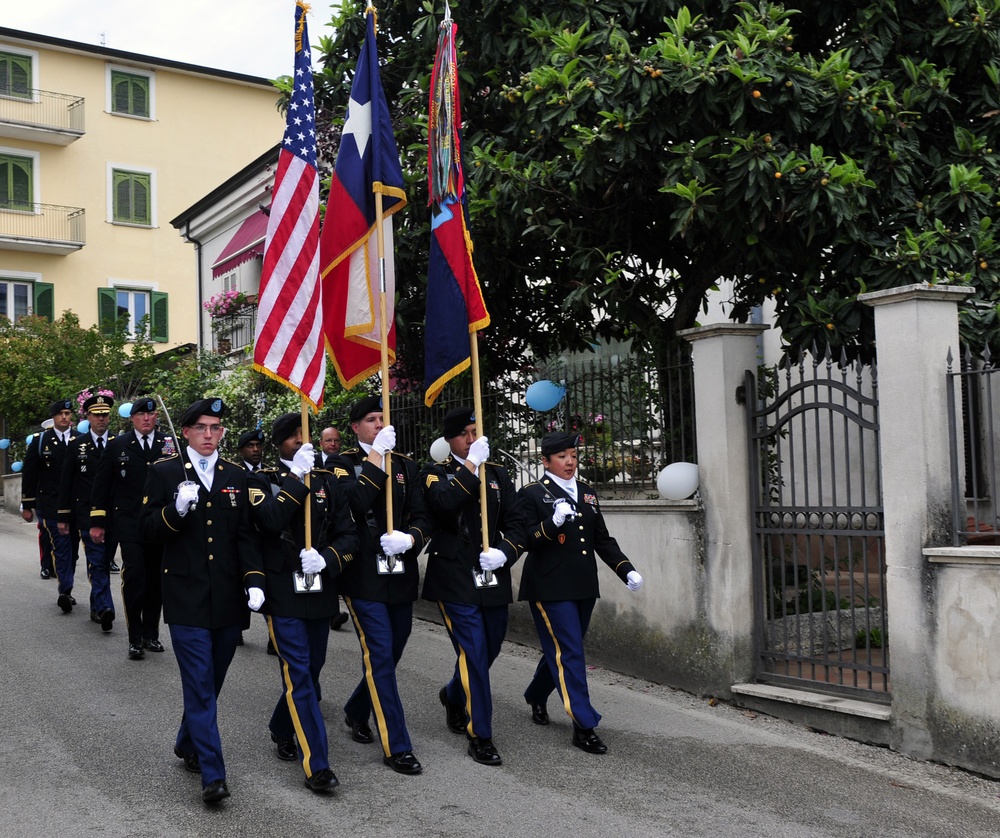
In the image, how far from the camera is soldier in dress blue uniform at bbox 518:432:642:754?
22.9 feet

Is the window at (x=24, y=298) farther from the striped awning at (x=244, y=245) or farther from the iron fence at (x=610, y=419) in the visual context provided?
the iron fence at (x=610, y=419)

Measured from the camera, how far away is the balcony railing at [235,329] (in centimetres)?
2202

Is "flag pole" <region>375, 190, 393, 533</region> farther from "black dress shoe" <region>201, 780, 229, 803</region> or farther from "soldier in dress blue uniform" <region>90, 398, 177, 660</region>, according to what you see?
"soldier in dress blue uniform" <region>90, 398, 177, 660</region>

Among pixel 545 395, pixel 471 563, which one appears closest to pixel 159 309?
pixel 545 395

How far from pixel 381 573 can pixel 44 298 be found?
3112 centimetres

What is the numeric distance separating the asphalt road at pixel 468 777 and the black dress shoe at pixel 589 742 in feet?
0.26

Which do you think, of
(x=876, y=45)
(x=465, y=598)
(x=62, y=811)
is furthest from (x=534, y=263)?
(x=62, y=811)

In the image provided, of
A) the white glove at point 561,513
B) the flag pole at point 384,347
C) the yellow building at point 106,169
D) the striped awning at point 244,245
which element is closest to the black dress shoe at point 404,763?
the flag pole at point 384,347

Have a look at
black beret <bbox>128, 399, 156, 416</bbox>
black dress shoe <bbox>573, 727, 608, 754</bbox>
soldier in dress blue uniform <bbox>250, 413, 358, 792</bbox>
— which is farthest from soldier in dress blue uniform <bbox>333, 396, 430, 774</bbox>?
black beret <bbox>128, 399, 156, 416</bbox>

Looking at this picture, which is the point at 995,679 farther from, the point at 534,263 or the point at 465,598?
the point at 534,263

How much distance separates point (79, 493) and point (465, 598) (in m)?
6.08

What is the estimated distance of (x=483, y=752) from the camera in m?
6.60

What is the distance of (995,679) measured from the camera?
6254mm

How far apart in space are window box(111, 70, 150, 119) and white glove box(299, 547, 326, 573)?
1305 inches
